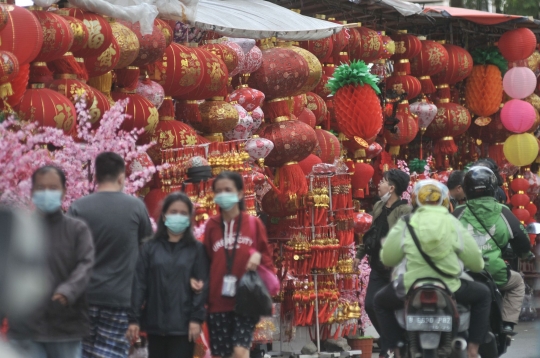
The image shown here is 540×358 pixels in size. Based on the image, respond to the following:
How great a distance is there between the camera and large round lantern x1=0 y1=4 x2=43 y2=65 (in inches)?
340

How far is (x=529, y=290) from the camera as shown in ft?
56.8

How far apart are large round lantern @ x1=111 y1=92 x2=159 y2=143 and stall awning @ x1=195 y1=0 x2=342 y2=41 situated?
140 centimetres

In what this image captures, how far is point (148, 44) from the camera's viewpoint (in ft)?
33.1

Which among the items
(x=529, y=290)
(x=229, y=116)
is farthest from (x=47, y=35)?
(x=529, y=290)

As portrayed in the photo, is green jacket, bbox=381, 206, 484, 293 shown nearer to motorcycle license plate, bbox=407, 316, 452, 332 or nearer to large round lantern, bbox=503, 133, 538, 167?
motorcycle license plate, bbox=407, 316, 452, 332

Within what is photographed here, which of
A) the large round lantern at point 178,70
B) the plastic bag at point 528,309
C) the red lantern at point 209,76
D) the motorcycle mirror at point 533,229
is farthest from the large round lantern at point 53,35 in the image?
the plastic bag at point 528,309

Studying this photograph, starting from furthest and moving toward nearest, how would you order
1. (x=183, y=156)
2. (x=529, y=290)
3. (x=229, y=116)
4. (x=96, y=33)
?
(x=529, y=290) → (x=229, y=116) → (x=183, y=156) → (x=96, y=33)

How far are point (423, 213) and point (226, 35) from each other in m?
4.77

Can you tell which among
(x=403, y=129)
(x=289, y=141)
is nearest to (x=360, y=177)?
(x=403, y=129)

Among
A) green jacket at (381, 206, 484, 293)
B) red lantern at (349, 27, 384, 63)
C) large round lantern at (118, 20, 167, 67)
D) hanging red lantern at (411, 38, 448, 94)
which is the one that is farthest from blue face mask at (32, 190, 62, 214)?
hanging red lantern at (411, 38, 448, 94)

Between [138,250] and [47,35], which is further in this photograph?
[47,35]

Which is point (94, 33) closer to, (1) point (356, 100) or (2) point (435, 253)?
(2) point (435, 253)

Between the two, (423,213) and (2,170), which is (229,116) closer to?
(2,170)

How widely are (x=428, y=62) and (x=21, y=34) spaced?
887 cm
